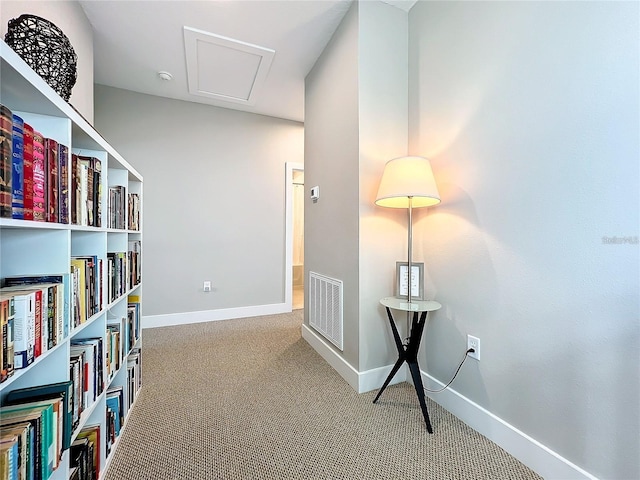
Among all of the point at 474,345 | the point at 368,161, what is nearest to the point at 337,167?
the point at 368,161

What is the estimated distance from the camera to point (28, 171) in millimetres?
704

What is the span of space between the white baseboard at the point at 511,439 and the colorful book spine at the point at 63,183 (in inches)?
76.0

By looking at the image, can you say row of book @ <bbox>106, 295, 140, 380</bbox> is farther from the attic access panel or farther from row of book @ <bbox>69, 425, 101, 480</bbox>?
the attic access panel

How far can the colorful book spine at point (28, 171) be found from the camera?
70cm

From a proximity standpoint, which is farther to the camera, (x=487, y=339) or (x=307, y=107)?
(x=307, y=107)

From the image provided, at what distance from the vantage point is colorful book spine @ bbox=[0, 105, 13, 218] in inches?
24.1

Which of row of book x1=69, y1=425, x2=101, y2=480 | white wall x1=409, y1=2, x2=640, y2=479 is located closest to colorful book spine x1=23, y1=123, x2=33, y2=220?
row of book x1=69, y1=425, x2=101, y2=480

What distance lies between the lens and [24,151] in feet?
2.27

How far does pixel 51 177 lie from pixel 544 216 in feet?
5.74

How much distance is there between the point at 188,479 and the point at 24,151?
1.29 meters

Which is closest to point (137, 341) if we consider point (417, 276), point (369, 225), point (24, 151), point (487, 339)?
point (24, 151)

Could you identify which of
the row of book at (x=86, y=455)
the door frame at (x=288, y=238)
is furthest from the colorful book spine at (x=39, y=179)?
the door frame at (x=288, y=238)

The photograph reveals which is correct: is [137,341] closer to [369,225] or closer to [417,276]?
[369,225]

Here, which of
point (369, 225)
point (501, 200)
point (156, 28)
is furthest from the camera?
point (156, 28)
